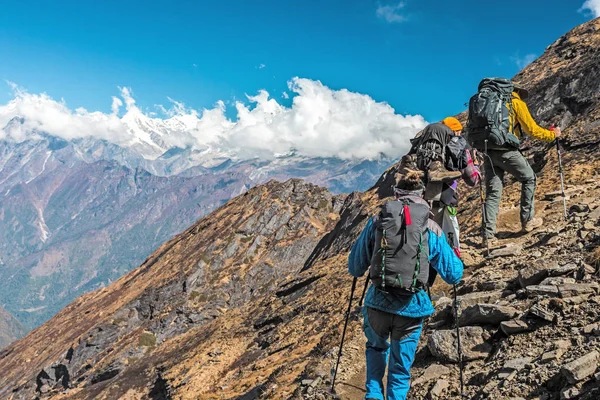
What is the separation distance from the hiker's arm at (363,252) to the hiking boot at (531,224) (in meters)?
8.04

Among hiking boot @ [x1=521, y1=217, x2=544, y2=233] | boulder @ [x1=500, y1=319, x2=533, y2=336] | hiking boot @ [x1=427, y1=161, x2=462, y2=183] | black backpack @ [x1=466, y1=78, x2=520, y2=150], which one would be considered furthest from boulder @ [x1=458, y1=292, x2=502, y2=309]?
hiking boot @ [x1=521, y1=217, x2=544, y2=233]

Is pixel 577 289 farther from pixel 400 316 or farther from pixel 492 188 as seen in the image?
pixel 492 188

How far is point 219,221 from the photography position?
106 metres

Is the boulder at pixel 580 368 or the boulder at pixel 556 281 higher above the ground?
the boulder at pixel 556 281

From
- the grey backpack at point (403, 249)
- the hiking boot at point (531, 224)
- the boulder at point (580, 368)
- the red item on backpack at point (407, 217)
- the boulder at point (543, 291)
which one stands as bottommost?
the boulder at point (580, 368)

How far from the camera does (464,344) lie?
783cm

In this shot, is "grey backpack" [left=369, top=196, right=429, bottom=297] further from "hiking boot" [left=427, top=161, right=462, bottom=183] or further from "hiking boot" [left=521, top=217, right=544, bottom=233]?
"hiking boot" [left=521, top=217, right=544, bottom=233]

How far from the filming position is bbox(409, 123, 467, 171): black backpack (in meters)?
9.08

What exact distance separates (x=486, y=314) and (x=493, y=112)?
217 inches

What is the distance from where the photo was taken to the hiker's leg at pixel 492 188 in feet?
40.6

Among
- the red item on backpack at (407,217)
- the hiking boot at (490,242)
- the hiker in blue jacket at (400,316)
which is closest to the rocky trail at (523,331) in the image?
the hiker in blue jacket at (400,316)

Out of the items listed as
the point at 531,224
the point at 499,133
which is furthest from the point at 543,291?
the point at 531,224

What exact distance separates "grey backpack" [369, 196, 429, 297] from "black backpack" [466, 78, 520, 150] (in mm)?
5911

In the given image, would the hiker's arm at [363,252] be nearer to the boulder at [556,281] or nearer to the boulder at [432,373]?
the boulder at [432,373]
